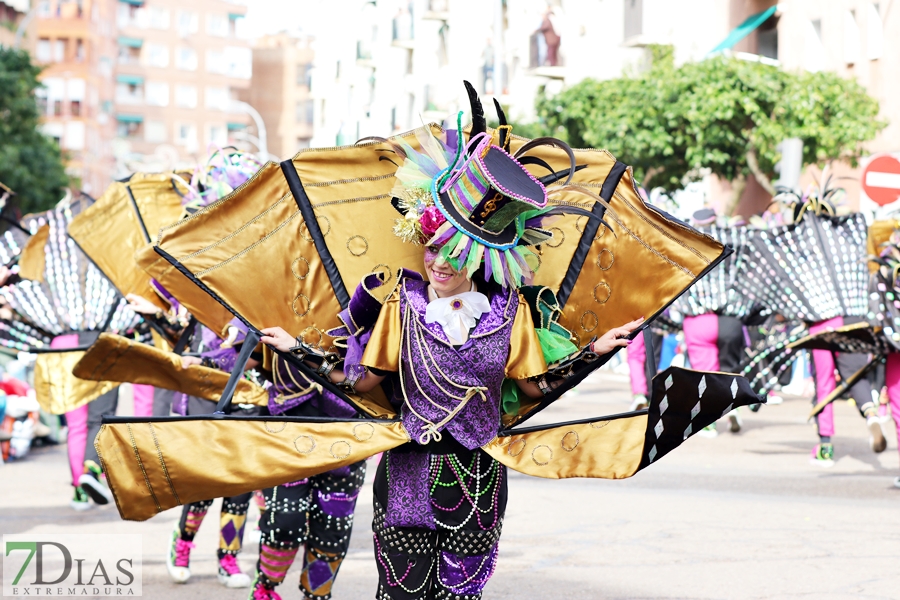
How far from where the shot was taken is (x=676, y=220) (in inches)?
203

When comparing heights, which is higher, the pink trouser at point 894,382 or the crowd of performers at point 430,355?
the crowd of performers at point 430,355

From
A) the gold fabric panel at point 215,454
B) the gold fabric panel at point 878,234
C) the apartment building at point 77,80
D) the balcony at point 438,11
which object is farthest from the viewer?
the apartment building at point 77,80

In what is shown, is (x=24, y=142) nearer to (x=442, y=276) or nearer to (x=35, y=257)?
(x=35, y=257)

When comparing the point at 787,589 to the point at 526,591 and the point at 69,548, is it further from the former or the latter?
the point at 69,548

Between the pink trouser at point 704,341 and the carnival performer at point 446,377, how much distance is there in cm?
802

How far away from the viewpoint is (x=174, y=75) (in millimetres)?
116250

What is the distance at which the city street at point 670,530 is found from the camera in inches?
274

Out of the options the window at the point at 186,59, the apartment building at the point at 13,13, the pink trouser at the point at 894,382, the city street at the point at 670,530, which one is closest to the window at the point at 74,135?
the window at the point at 186,59

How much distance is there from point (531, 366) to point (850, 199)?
73.7 feet

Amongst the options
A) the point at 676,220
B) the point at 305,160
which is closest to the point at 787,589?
the point at 676,220

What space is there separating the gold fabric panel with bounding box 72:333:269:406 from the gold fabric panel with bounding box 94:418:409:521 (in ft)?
1.73

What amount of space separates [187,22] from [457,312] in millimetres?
118157

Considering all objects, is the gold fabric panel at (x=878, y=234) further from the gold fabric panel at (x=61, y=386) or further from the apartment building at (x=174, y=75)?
the apartment building at (x=174, y=75)

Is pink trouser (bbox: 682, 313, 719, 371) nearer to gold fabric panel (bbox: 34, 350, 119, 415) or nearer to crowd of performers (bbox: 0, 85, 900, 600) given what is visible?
gold fabric panel (bbox: 34, 350, 119, 415)
